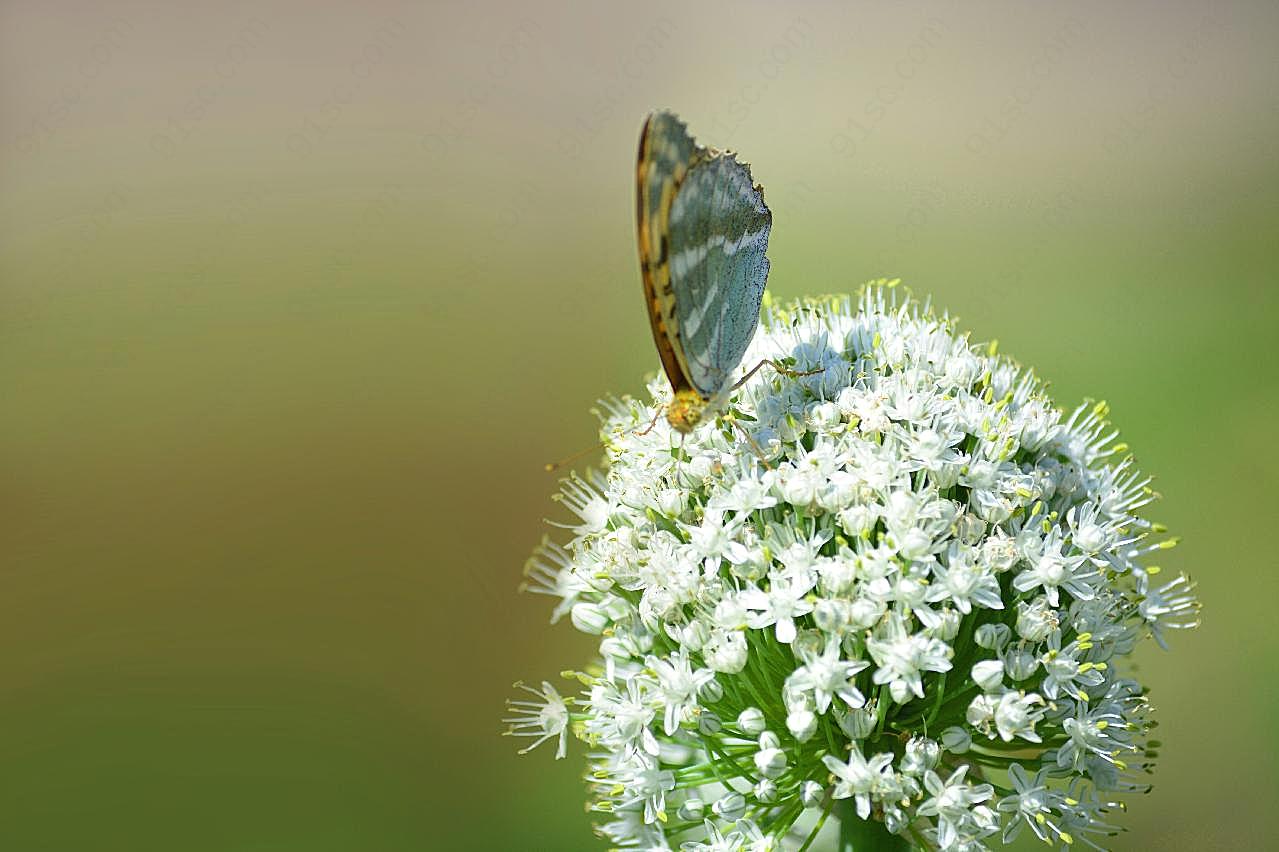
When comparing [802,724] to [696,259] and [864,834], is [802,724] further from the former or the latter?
[696,259]

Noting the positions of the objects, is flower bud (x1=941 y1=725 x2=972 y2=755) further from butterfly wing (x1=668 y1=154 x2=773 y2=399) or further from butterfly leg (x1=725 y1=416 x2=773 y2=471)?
butterfly wing (x1=668 y1=154 x2=773 y2=399)

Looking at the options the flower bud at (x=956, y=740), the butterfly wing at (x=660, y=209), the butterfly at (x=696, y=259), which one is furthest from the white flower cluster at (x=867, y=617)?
the butterfly wing at (x=660, y=209)

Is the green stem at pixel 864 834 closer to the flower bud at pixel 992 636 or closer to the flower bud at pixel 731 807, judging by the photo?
the flower bud at pixel 731 807

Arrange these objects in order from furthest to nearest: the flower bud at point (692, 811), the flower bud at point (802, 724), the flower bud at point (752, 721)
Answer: the flower bud at point (692, 811) < the flower bud at point (752, 721) < the flower bud at point (802, 724)

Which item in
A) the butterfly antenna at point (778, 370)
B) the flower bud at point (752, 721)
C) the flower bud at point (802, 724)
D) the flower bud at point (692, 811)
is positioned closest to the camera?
the flower bud at point (802, 724)

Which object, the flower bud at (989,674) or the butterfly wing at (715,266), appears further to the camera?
the butterfly wing at (715,266)

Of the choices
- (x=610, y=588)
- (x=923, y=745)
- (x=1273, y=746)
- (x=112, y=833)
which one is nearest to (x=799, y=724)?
(x=923, y=745)
